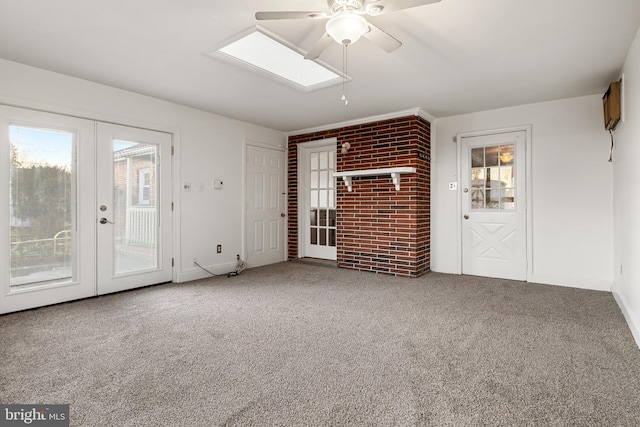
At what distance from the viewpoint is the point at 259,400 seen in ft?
5.43

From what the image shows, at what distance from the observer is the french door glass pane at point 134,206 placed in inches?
143

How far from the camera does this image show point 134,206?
148 inches

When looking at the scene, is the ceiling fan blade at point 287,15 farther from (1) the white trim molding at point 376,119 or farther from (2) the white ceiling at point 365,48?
(1) the white trim molding at point 376,119

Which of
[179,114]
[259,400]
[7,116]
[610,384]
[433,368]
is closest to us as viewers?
[259,400]

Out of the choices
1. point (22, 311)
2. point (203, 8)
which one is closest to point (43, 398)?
point (22, 311)

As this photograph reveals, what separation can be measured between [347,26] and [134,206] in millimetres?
3133

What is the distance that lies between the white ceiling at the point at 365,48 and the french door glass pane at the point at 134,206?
718mm

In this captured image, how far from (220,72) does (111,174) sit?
5.50 ft

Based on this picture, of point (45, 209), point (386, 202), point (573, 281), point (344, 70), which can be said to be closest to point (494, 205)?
point (573, 281)

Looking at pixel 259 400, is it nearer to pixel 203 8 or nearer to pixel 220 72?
pixel 203 8

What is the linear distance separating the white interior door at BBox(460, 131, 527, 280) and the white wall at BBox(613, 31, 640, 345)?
0.96 metres

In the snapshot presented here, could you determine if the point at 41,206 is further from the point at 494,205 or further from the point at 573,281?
the point at 573,281

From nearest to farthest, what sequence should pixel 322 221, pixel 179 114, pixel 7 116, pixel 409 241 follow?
1. pixel 7 116
2. pixel 179 114
3. pixel 409 241
4. pixel 322 221

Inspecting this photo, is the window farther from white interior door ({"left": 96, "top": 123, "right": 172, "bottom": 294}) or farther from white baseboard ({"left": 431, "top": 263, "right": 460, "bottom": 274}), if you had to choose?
white baseboard ({"left": 431, "top": 263, "right": 460, "bottom": 274})
